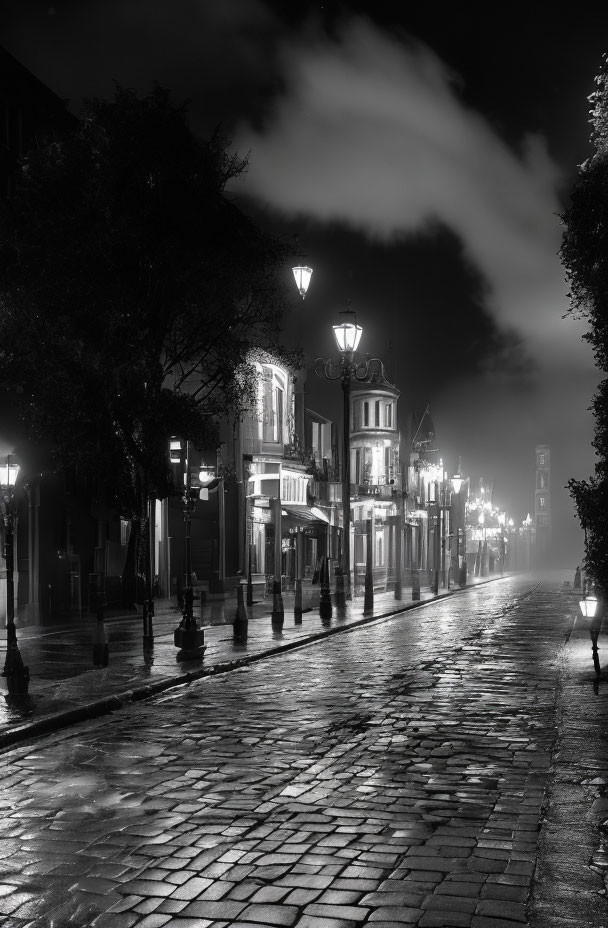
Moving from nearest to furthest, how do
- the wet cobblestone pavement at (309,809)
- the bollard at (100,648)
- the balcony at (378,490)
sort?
the wet cobblestone pavement at (309,809) < the bollard at (100,648) < the balcony at (378,490)

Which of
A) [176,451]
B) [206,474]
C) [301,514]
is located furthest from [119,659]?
[301,514]

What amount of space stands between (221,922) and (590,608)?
10.9m

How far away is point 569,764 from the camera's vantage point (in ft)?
28.8

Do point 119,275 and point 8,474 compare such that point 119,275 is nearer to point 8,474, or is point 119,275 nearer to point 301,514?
point 8,474

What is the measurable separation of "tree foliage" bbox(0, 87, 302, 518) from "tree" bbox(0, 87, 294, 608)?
0.11ft

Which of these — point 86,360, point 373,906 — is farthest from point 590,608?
point 86,360

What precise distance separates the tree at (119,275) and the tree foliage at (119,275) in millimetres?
35

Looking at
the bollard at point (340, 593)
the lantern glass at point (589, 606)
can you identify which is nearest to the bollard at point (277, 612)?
the bollard at point (340, 593)

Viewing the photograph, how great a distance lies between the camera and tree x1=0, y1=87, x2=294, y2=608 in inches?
976

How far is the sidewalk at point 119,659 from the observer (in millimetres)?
11695

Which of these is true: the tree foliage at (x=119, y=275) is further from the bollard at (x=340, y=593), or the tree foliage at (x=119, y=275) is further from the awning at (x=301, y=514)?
the awning at (x=301, y=514)

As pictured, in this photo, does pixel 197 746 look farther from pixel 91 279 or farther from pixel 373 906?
pixel 91 279

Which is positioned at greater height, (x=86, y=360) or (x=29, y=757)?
(x=86, y=360)

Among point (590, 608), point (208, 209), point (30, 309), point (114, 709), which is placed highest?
point (208, 209)
